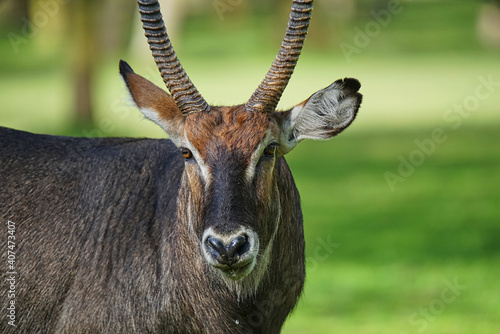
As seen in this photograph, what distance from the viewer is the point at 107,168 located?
7.38 m

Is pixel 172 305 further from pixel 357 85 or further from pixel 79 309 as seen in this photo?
pixel 357 85

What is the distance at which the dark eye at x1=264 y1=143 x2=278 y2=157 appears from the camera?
6.62 m

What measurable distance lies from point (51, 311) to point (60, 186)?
1148 mm

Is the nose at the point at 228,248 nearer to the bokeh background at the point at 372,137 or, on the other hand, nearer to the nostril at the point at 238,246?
the nostril at the point at 238,246

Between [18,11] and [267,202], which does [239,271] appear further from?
[18,11]

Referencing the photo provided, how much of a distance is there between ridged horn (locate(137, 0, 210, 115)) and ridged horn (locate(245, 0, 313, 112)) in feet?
1.61

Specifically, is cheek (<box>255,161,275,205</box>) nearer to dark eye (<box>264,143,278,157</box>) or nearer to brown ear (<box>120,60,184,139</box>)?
dark eye (<box>264,143,278,157</box>)

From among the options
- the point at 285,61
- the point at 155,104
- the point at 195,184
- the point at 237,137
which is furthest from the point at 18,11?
the point at 237,137

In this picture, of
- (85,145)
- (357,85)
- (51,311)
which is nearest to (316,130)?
(357,85)

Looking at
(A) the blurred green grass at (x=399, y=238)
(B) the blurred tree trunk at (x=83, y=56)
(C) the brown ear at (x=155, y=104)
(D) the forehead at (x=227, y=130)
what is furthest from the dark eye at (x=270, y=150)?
(B) the blurred tree trunk at (x=83, y=56)

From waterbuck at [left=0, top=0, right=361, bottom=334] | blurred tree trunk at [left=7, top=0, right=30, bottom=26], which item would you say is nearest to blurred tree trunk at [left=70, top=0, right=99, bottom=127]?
waterbuck at [left=0, top=0, right=361, bottom=334]

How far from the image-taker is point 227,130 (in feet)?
21.4

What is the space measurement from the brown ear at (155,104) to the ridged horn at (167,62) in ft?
0.44

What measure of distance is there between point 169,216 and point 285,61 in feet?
5.54
